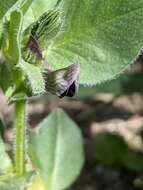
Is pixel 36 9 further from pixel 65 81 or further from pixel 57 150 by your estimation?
pixel 57 150

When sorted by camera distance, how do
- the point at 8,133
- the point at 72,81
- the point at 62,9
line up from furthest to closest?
the point at 8,133 < the point at 62,9 < the point at 72,81

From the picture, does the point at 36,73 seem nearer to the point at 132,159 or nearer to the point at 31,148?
the point at 31,148

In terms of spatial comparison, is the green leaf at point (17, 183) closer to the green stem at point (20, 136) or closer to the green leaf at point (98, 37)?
the green stem at point (20, 136)

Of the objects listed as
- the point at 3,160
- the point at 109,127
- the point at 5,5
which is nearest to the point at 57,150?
the point at 3,160

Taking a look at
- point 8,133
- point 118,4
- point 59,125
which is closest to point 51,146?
point 59,125

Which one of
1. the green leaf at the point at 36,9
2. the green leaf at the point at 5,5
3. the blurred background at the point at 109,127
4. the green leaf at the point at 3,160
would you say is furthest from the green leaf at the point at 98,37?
the blurred background at the point at 109,127

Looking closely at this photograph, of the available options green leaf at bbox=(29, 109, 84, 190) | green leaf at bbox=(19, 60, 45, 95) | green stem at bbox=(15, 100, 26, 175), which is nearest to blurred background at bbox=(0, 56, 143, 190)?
green leaf at bbox=(29, 109, 84, 190)
